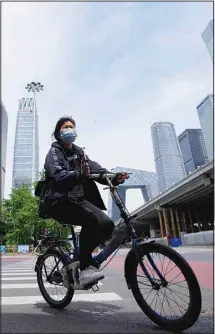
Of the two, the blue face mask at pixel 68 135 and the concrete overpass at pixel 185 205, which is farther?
the concrete overpass at pixel 185 205

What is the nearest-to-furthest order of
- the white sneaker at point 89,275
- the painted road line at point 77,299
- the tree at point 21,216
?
the white sneaker at point 89,275 < the painted road line at point 77,299 < the tree at point 21,216

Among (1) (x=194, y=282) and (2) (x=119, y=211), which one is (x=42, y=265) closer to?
(2) (x=119, y=211)

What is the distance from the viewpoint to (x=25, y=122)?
432 ft

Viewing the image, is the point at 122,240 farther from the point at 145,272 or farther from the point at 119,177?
the point at 119,177

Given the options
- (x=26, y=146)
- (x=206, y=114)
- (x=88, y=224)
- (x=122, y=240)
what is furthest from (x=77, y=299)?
(x=26, y=146)

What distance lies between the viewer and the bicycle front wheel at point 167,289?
2.22 m

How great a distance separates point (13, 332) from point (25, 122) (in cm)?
13625

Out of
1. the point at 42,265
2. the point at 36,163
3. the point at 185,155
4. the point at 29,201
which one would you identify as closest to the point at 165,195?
the point at 29,201

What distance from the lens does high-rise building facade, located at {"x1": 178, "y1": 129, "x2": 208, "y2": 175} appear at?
13375 centimetres

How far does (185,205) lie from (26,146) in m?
83.3

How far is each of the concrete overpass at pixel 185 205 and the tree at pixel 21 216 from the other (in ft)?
65.3

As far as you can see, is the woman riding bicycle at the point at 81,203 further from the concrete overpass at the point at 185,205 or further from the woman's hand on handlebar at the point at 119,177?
the concrete overpass at the point at 185,205

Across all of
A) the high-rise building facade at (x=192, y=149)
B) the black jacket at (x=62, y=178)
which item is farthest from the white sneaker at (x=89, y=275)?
the high-rise building facade at (x=192, y=149)

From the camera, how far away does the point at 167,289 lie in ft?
8.30
